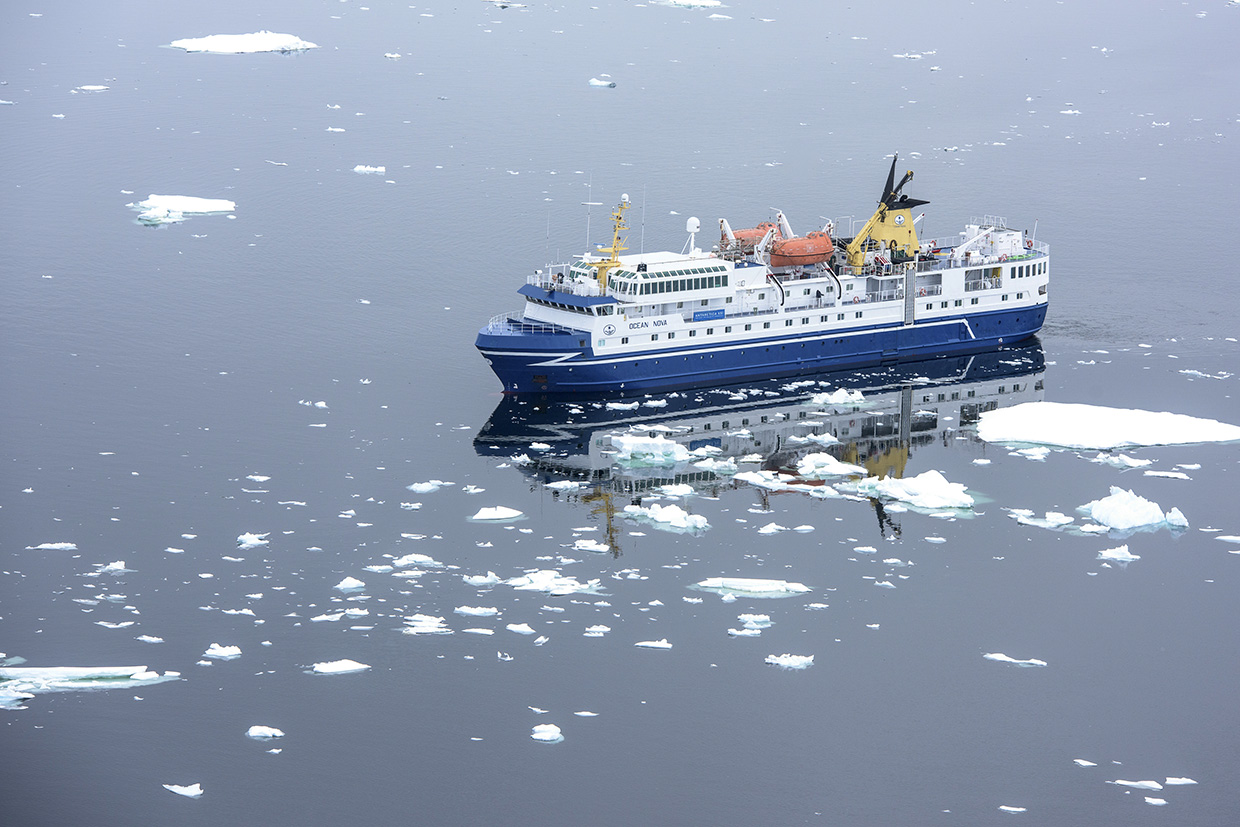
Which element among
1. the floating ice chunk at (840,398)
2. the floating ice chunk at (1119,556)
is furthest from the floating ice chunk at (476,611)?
the floating ice chunk at (840,398)

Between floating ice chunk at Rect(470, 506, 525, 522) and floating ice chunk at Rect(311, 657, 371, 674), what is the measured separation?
29.7ft

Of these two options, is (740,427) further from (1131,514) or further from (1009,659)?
(1009,659)

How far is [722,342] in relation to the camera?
186 ft

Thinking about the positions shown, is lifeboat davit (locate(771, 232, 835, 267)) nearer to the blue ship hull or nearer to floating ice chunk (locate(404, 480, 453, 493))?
the blue ship hull

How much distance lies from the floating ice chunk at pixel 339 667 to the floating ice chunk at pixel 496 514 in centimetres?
907

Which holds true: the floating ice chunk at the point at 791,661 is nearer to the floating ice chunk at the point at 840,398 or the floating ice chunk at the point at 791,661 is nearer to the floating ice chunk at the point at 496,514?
the floating ice chunk at the point at 496,514

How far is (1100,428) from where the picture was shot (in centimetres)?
5122

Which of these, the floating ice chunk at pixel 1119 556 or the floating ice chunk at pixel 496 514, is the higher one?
the floating ice chunk at pixel 496 514

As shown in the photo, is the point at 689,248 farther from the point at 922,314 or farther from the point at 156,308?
the point at 156,308

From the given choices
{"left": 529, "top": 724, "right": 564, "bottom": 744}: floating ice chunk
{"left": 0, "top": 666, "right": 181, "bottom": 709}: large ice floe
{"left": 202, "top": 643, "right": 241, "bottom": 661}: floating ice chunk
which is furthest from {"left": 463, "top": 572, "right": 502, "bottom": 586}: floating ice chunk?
{"left": 0, "top": 666, "right": 181, "bottom": 709}: large ice floe

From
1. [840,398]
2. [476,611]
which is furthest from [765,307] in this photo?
[476,611]

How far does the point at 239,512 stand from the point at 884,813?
67.8ft

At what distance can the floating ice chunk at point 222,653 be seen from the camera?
117ft

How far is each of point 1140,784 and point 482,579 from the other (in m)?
16.3
